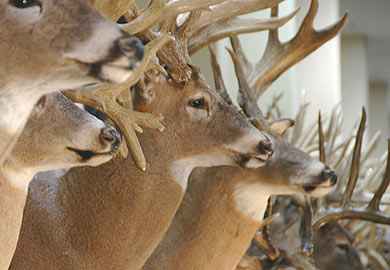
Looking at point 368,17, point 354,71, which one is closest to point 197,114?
point 368,17

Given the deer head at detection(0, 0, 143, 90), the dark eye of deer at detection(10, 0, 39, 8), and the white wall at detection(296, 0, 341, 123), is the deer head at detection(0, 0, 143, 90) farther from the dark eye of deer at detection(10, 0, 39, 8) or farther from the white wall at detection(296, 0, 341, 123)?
the white wall at detection(296, 0, 341, 123)

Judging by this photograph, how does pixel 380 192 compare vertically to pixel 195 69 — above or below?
below

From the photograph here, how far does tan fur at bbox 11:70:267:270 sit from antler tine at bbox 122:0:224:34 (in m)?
0.21

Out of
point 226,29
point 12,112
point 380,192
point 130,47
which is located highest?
point 130,47

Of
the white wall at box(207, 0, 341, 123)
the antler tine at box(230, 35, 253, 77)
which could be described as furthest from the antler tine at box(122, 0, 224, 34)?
the white wall at box(207, 0, 341, 123)

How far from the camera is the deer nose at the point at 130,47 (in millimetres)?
Answer: 708

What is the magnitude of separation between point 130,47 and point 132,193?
0.57m

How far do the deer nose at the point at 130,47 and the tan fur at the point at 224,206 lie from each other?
2.39 ft

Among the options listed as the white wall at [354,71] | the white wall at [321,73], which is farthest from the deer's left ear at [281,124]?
the white wall at [354,71]

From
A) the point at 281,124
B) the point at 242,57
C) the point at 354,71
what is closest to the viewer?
the point at 281,124

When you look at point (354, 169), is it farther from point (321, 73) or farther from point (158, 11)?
point (321, 73)

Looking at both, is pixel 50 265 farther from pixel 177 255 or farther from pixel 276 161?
pixel 276 161

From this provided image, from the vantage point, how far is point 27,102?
0.77m

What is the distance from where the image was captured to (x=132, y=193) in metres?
1.25
